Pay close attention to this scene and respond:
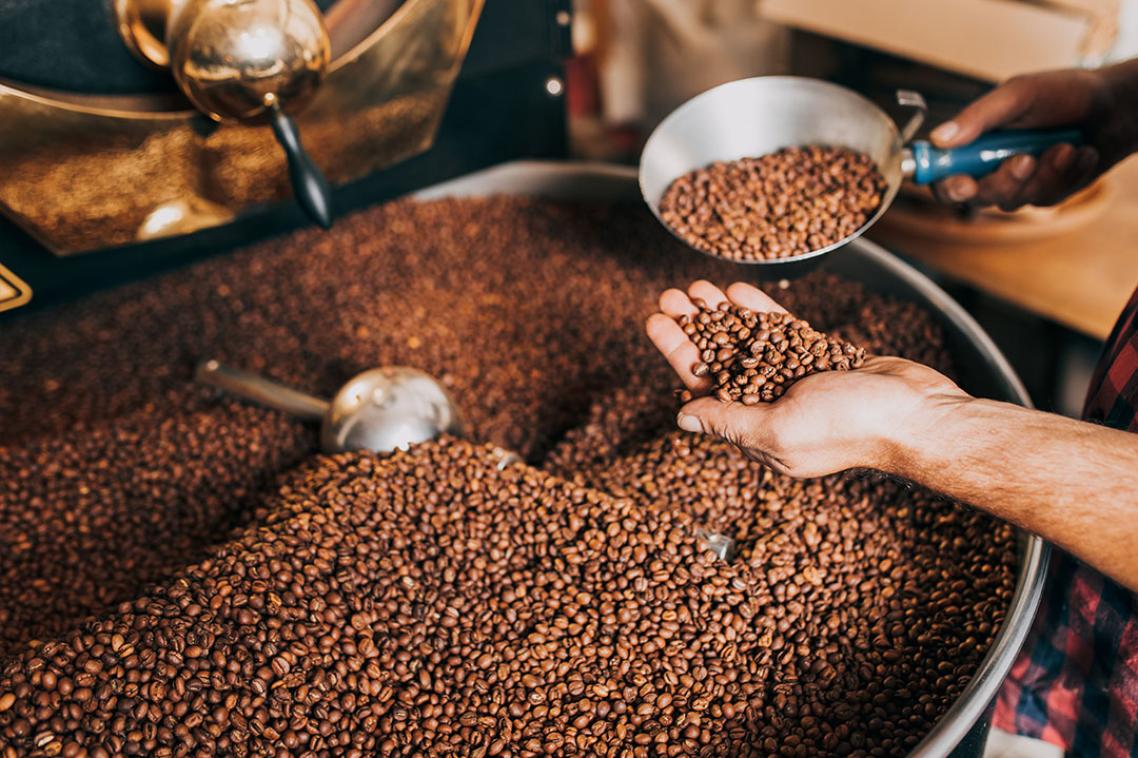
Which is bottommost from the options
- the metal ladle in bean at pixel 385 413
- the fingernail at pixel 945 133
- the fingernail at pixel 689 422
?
the metal ladle in bean at pixel 385 413

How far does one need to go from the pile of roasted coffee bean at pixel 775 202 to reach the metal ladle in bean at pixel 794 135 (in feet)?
0.09

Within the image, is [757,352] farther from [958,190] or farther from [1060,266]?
[1060,266]

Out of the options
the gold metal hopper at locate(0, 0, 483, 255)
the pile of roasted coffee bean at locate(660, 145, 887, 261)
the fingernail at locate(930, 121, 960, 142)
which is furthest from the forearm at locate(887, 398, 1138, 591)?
the gold metal hopper at locate(0, 0, 483, 255)

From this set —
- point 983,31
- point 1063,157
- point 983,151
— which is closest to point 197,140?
point 983,151

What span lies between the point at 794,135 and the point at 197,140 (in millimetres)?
1065

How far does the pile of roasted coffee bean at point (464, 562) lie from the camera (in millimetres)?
1136

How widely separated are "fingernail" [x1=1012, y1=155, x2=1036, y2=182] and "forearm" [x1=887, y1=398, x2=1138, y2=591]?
647 millimetres

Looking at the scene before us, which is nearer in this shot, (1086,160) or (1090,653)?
(1090,653)

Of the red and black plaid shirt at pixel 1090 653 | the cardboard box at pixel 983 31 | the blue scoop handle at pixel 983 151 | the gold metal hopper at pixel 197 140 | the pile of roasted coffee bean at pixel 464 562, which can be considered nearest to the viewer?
the pile of roasted coffee bean at pixel 464 562

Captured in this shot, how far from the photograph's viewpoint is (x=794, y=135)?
67.3 inches

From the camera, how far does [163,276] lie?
203 cm

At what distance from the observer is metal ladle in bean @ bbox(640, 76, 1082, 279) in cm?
155

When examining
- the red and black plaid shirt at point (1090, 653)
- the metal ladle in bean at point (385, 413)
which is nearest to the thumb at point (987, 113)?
the red and black plaid shirt at point (1090, 653)

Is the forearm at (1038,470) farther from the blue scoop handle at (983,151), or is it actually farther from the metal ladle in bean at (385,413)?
the metal ladle in bean at (385,413)
